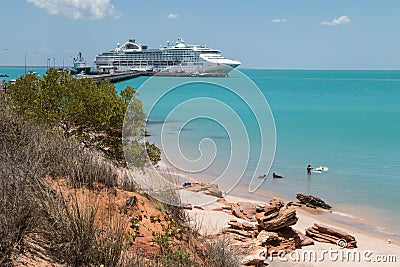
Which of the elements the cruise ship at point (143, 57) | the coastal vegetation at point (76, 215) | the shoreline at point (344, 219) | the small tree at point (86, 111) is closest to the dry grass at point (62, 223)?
the coastal vegetation at point (76, 215)

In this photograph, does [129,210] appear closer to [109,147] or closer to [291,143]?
[109,147]

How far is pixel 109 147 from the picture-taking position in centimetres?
1000

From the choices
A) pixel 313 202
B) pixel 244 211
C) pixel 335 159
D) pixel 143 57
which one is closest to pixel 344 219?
pixel 313 202

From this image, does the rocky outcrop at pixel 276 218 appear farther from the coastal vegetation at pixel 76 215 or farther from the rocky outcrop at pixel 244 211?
the coastal vegetation at pixel 76 215

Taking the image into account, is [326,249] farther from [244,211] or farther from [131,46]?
[131,46]

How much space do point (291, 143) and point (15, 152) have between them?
77.3 feet

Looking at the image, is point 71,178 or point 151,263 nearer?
point 151,263

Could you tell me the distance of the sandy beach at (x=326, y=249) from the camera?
8328 millimetres

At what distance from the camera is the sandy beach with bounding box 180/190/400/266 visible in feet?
27.3

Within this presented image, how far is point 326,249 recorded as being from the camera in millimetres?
9062

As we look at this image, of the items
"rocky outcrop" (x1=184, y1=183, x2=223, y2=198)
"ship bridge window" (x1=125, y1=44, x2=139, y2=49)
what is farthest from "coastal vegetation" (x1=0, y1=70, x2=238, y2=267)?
"ship bridge window" (x1=125, y1=44, x2=139, y2=49)

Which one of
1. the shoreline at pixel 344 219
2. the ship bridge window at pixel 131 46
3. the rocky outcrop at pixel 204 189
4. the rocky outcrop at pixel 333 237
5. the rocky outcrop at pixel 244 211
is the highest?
the ship bridge window at pixel 131 46

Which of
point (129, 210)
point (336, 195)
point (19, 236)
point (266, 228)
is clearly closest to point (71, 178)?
point (129, 210)

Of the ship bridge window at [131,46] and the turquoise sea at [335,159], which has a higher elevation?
the ship bridge window at [131,46]
